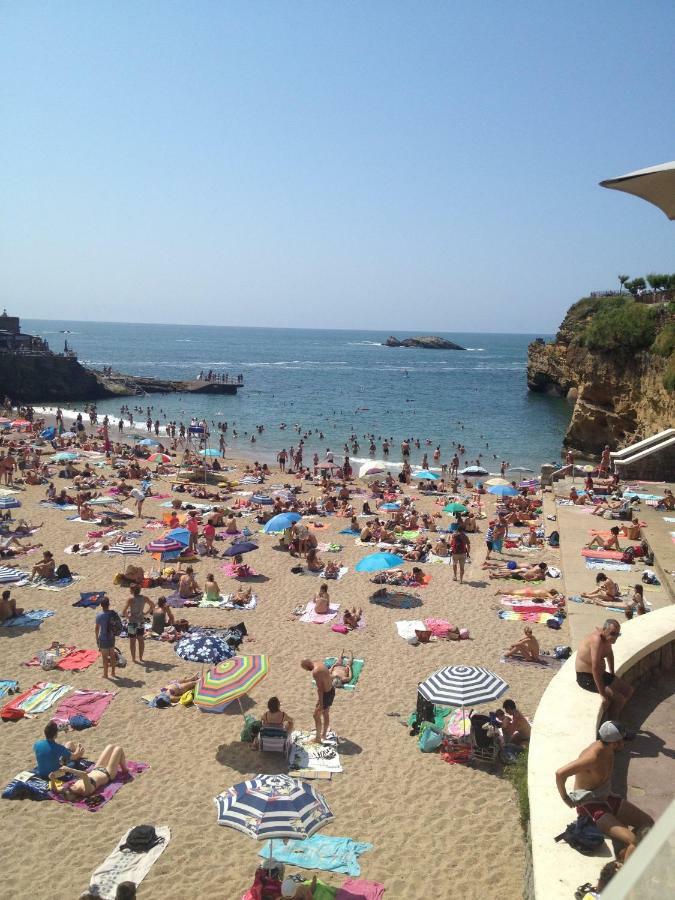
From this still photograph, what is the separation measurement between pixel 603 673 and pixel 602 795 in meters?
1.54

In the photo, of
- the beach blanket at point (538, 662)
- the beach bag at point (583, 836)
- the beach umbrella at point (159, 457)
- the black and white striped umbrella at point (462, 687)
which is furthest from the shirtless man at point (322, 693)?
the beach umbrella at point (159, 457)

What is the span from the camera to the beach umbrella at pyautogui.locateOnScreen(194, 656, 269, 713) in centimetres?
841

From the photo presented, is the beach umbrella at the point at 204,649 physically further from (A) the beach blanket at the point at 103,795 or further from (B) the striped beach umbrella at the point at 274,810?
(B) the striped beach umbrella at the point at 274,810

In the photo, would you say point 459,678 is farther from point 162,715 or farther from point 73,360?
point 73,360

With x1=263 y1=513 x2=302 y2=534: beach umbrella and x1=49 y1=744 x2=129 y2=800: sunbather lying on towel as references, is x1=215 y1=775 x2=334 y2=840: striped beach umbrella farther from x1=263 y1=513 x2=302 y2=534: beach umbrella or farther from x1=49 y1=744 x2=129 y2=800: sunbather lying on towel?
x1=263 y1=513 x2=302 y2=534: beach umbrella

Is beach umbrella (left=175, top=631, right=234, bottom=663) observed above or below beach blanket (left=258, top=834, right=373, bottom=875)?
above

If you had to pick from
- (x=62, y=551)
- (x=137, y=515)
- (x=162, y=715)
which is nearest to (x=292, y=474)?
(x=137, y=515)

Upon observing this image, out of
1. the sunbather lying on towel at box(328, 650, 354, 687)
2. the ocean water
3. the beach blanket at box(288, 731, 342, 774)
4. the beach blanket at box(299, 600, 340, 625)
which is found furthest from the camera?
the ocean water

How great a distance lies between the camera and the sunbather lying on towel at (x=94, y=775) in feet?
23.5

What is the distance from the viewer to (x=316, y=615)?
12.9 m

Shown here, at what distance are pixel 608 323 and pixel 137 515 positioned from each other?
27.2m

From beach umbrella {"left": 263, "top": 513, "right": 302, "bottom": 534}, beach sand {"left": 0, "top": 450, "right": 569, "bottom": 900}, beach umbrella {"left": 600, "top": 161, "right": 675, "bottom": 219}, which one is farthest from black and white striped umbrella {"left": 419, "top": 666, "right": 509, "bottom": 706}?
beach umbrella {"left": 263, "top": 513, "right": 302, "bottom": 534}

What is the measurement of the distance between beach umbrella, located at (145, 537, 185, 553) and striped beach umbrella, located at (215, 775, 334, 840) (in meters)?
9.68

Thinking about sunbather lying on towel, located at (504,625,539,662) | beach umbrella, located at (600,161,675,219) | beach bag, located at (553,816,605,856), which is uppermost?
beach umbrella, located at (600,161,675,219)
